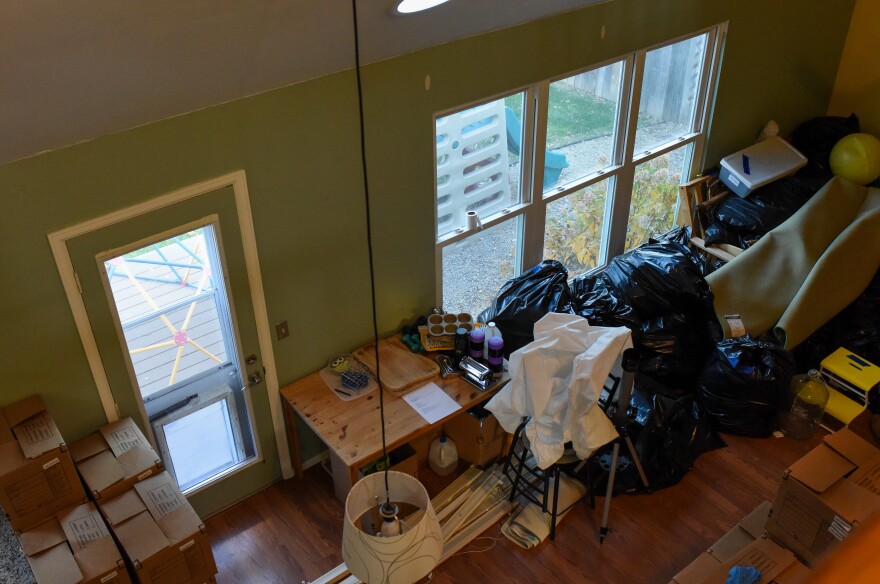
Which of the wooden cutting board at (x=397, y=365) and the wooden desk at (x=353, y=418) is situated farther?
the wooden cutting board at (x=397, y=365)

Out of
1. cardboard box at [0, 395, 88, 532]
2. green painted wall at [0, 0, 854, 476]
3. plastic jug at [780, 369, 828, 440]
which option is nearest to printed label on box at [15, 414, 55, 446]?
cardboard box at [0, 395, 88, 532]

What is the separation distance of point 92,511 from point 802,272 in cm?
423

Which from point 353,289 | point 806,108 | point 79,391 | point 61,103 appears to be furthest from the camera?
point 806,108

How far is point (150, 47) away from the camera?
2.30 m

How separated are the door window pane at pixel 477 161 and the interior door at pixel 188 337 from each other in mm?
1213

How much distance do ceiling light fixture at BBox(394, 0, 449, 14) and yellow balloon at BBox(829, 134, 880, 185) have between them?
13.1 ft

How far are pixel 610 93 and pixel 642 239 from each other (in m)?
1.25

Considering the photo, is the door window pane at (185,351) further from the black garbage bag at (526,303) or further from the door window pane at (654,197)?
the door window pane at (654,197)

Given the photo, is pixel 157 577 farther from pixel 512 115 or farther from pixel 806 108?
Result: pixel 806 108

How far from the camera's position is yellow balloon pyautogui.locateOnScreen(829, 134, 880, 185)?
541 cm

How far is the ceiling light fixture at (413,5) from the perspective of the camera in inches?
99.9

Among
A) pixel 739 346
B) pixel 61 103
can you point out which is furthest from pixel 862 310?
pixel 61 103

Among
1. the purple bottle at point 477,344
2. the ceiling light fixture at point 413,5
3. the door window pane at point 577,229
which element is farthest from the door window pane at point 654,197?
the ceiling light fixture at point 413,5

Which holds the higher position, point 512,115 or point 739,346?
point 512,115
